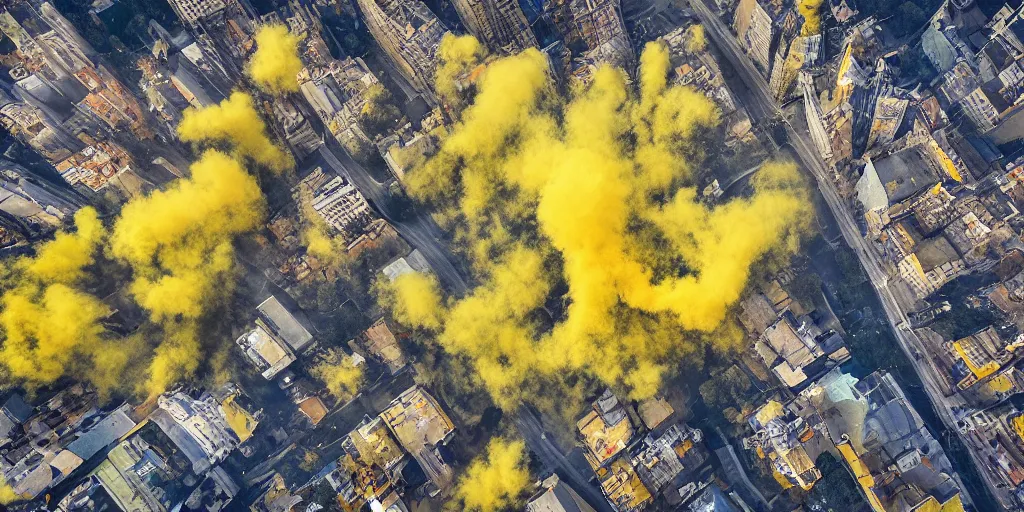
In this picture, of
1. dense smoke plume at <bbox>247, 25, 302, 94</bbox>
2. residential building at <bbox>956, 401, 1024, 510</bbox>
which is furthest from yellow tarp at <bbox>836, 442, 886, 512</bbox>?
dense smoke plume at <bbox>247, 25, 302, 94</bbox>

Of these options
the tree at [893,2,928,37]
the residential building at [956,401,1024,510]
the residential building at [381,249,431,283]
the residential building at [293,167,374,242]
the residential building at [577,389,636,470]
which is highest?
the residential building at [293,167,374,242]

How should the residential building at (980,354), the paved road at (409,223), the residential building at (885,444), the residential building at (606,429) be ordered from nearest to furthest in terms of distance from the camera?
1. the residential building at (885,444)
2. the residential building at (980,354)
3. the residential building at (606,429)
4. the paved road at (409,223)

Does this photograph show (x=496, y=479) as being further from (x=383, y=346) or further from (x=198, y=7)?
(x=198, y=7)

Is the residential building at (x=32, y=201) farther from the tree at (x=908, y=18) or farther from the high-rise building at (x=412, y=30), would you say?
the tree at (x=908, y=18)

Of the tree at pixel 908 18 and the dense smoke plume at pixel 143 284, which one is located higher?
the dense smoke plume at pixel 143 284

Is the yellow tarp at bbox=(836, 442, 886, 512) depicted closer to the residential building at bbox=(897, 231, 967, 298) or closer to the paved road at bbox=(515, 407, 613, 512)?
the residential building at bbox=(897, 231, 967, 298)

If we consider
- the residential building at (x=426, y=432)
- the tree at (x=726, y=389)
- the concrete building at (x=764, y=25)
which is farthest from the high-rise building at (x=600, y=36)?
the residential building at (x=426, y=432)

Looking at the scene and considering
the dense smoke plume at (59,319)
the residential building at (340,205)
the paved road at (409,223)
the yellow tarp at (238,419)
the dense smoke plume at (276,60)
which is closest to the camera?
the dense smoke plume at (59,319)
